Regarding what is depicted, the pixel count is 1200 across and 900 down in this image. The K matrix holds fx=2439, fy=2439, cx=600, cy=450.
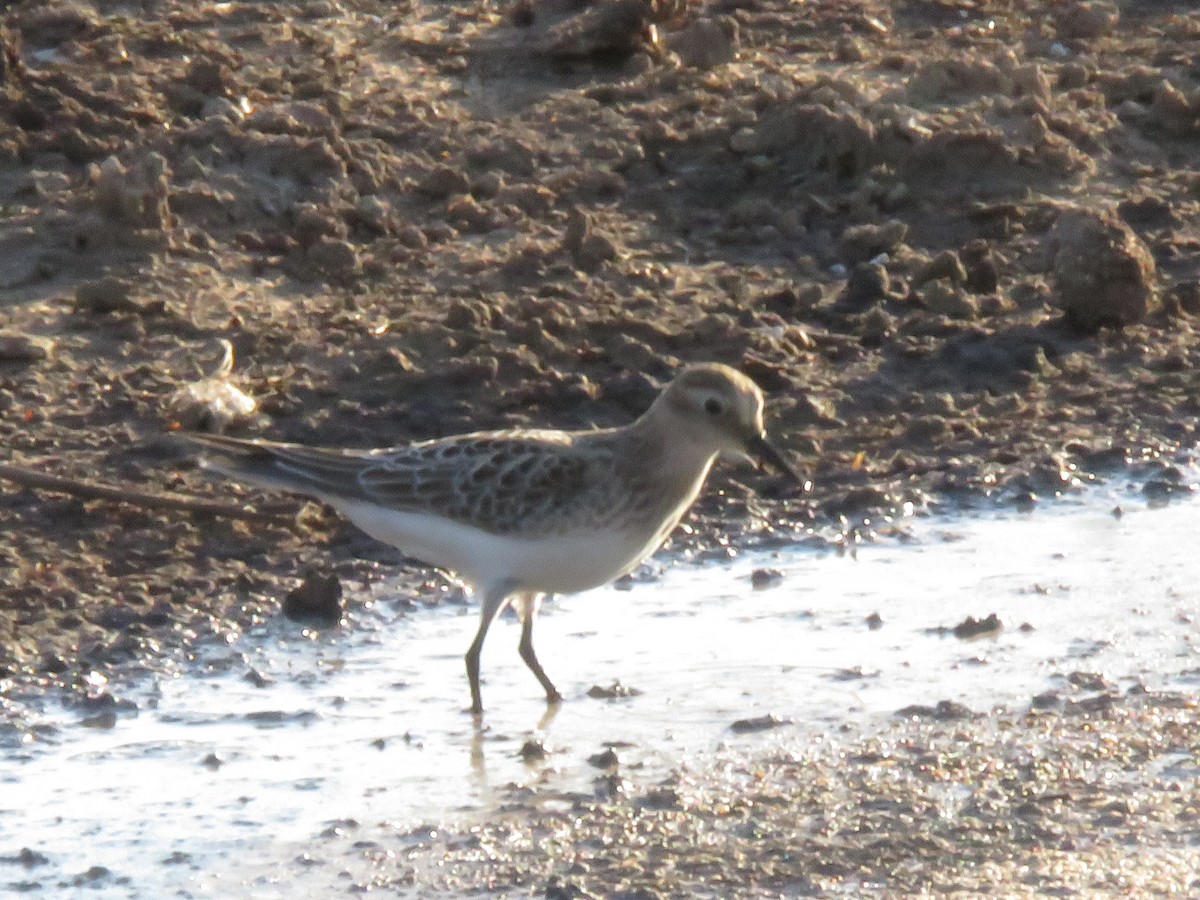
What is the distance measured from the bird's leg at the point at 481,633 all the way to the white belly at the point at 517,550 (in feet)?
0.13

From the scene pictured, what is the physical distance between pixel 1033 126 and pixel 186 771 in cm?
578

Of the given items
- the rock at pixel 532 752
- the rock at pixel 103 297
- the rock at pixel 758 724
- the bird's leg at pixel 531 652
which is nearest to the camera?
the rock at pixel 532 752

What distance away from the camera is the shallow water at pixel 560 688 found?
6.26 metres

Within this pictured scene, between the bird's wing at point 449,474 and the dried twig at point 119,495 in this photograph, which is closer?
the bird's wing at point 449,474

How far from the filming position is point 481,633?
716 centimetres

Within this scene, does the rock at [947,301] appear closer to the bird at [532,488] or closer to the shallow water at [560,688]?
the shallow water at [560,688]

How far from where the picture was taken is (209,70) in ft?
33.9

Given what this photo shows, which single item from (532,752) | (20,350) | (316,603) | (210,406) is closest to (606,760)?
(532,752)

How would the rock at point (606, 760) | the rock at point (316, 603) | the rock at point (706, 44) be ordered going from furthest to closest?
1. the rock at point (706, 44)
2. the rock at point (316, 603)
3. the rock at point (606, 760)

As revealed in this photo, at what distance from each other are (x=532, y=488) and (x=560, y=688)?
61 cm

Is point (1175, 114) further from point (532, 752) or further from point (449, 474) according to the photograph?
point (532, 752)

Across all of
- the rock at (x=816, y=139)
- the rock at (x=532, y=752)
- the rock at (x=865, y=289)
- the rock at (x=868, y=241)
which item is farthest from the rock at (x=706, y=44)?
the rock at (x=532, y=752)

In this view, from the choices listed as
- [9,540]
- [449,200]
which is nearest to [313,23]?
[449,200]

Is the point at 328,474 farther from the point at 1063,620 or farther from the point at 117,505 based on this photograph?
the point at 1063,620
